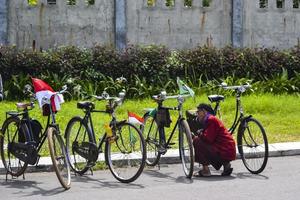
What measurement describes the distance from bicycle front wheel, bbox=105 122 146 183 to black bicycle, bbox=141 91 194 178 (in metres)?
0.47

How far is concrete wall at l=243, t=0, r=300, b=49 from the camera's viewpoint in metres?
17.9

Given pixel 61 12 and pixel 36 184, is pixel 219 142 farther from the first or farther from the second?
pixel 61 12

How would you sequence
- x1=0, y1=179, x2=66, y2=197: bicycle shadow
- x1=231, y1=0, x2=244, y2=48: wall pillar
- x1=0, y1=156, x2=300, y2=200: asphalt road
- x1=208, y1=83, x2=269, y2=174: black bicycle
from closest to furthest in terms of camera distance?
x1=0, y1=156, x2=300, y2=200: asphalt road < x1=0, y1=179, x2=66, y2=197: bicycle shadow < x1=208, y1=83, x2=269, y2=174: black bicycle < x1=231, y1=0, x2=244, y2=48: wall pillar

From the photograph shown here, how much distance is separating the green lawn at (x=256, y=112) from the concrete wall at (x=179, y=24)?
269 centimetres

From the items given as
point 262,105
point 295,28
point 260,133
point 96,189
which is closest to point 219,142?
point 260,133

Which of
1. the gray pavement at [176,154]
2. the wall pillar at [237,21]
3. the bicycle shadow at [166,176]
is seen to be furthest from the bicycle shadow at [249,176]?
the wall pillar at [237,21]

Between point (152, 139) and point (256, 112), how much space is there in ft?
15.9

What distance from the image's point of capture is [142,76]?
16.0 meters

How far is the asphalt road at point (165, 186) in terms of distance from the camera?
7.86 meters

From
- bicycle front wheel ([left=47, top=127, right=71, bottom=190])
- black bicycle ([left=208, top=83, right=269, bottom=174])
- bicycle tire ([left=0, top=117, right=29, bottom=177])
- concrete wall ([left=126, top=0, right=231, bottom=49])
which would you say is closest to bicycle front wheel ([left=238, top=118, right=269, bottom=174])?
black bicycle ([left=208, top=83, right=269, bottom=174])

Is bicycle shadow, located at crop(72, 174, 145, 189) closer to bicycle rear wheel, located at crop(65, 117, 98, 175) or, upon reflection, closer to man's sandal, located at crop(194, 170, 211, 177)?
bicycle rear wheel, located at crop(65, 117, 98, 175)

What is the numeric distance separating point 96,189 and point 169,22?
970 centimetres

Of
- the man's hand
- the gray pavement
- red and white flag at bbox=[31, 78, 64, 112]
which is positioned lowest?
the gray pavement

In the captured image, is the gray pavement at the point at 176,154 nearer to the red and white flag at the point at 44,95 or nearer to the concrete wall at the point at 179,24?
the red and white flag at the point at 44,95
